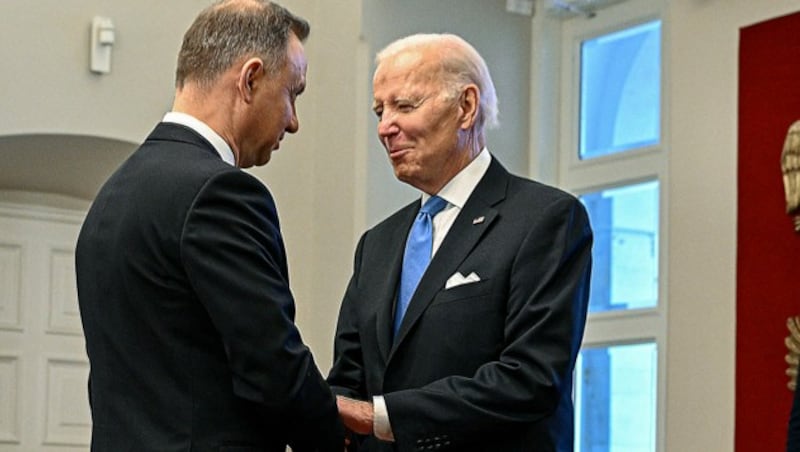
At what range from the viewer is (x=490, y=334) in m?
3.20

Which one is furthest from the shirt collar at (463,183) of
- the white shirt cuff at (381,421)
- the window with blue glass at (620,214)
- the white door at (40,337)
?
the white door at (40,337)

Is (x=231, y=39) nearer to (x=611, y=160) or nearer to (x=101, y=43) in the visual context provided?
(x=101, y=43)

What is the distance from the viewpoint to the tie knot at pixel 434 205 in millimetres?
3463

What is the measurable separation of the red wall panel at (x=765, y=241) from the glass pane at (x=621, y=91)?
33.4 inches

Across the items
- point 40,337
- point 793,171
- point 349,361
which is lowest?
point 40,337

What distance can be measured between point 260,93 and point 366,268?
2.73 feet

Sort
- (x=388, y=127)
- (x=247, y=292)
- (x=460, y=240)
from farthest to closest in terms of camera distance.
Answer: (x=388, y=127)
(x=460, y=240)
(x=247, y=292)

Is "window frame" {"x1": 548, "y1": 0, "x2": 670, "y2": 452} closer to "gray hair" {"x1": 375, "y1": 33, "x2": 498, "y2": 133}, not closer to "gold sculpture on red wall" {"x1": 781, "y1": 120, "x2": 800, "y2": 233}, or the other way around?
"gold sculpture on red wall" {"x1": 781, "y1": 120, "x2": 800, "y2": 233}

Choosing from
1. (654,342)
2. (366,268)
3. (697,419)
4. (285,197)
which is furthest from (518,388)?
(285,197)

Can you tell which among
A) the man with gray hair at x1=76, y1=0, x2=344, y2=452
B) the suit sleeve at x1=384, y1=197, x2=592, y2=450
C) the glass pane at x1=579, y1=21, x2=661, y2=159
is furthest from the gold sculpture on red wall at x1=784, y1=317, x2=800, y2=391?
the man with gray hair at x1=76, y1=0, x2=344, y2=452

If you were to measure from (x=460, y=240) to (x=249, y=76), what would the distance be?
73cm

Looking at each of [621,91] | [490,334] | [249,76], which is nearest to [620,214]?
[621,91]

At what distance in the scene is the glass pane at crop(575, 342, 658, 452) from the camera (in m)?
6.18

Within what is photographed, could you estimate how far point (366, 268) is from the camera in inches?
141
